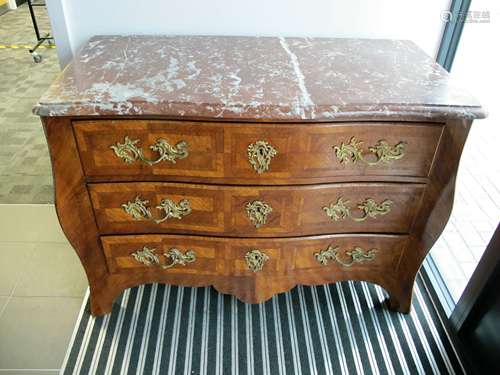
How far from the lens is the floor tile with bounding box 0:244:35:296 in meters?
1.64

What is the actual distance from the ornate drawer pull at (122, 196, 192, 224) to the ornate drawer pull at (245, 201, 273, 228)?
0.18 m

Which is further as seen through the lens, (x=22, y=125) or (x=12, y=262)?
(x=22, y=125)

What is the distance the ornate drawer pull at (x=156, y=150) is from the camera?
108cm

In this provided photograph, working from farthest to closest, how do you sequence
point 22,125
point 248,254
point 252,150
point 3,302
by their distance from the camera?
1. point 22,125
2. point 3,302
3. point 248,254
4. point 252,150

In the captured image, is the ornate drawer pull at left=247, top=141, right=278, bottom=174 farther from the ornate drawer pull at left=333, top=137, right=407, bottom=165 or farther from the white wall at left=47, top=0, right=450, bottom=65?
the white wall at left=47, top=0, right=450, bottom=65

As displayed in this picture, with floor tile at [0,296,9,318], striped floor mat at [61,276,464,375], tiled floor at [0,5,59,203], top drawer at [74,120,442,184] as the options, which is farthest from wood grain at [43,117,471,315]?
tiled floor at [0,5,59,203]

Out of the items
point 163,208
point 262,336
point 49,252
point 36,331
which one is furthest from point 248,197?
point 49,252

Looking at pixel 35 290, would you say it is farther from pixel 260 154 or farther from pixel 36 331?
pixel 260 154

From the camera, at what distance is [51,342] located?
144 cm

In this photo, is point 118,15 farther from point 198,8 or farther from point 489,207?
point 489,207

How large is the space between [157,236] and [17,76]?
2.75 metres

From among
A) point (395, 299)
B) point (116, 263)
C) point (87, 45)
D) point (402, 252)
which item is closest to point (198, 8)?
point (87, 45)

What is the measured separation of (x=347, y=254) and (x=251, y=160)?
493mm

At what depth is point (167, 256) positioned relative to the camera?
134 centimetres
